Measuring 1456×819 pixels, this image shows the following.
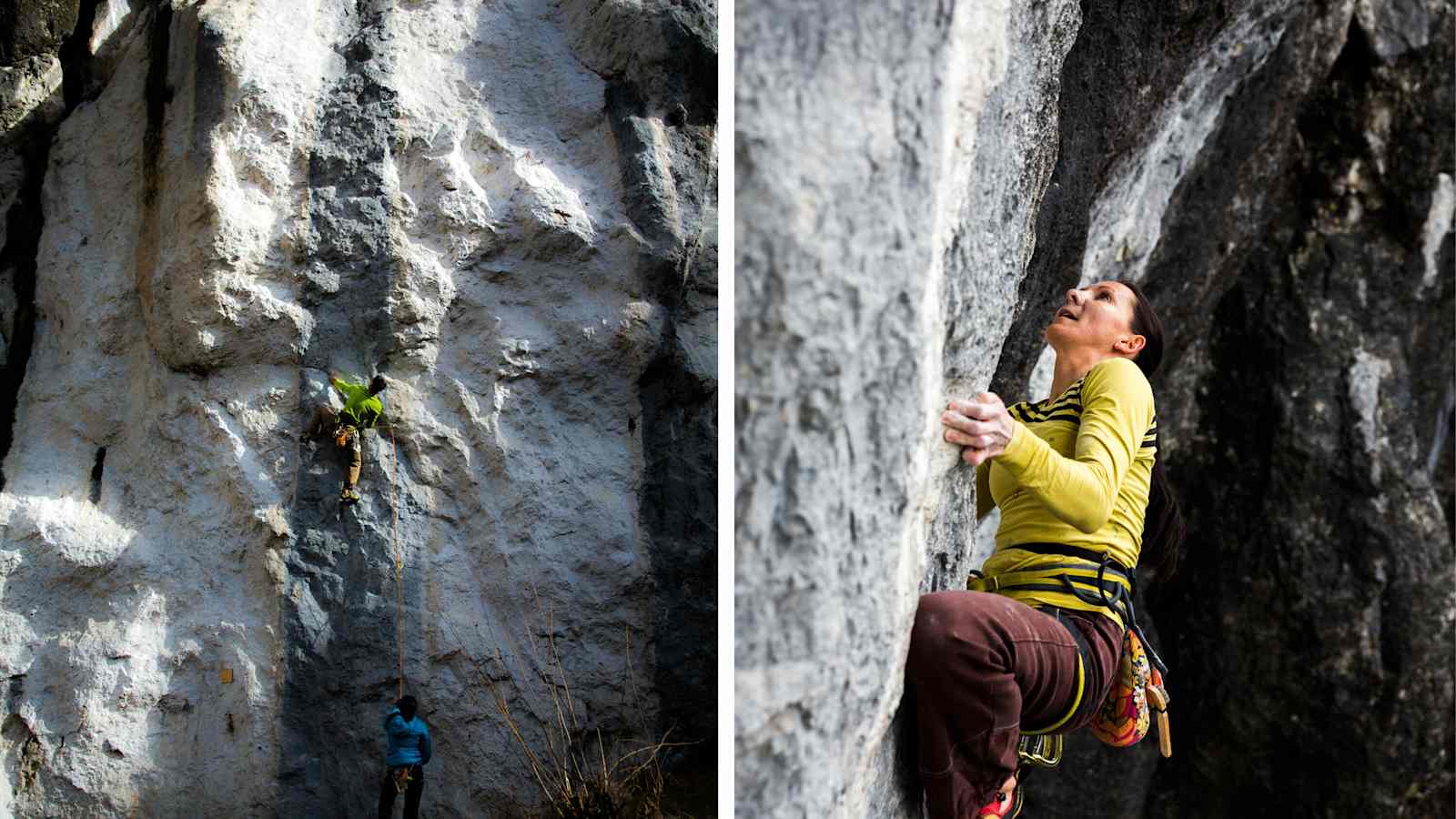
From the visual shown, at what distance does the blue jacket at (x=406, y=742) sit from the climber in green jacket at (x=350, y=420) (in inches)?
17.1

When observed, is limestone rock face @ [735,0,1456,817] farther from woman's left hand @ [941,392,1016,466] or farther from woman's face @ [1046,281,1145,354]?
woman's face @ [1046,281,1145,354]

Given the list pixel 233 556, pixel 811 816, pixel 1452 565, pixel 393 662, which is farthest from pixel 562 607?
pixel 1452 565

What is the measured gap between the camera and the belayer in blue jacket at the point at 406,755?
2.06 m

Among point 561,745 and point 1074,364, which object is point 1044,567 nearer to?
point 1074,364

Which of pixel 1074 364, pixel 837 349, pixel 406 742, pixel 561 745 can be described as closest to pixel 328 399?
pixel 406 742

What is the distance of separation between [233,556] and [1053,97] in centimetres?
173

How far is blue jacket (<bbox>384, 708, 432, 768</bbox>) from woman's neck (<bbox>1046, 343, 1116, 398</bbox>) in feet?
4.46

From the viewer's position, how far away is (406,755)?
81.2 inches

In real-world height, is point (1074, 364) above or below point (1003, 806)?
above

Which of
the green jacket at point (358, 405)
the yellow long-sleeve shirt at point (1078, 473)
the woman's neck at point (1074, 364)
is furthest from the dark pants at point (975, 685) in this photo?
the green jacket at point (358, 405)

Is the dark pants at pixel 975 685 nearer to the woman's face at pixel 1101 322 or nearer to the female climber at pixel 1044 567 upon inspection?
the female climber at pixel 1044 567

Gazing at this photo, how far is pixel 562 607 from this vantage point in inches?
85.8

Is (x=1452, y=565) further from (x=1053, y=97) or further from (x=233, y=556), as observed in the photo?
(x=233, y=556)

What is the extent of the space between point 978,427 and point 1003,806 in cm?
41
